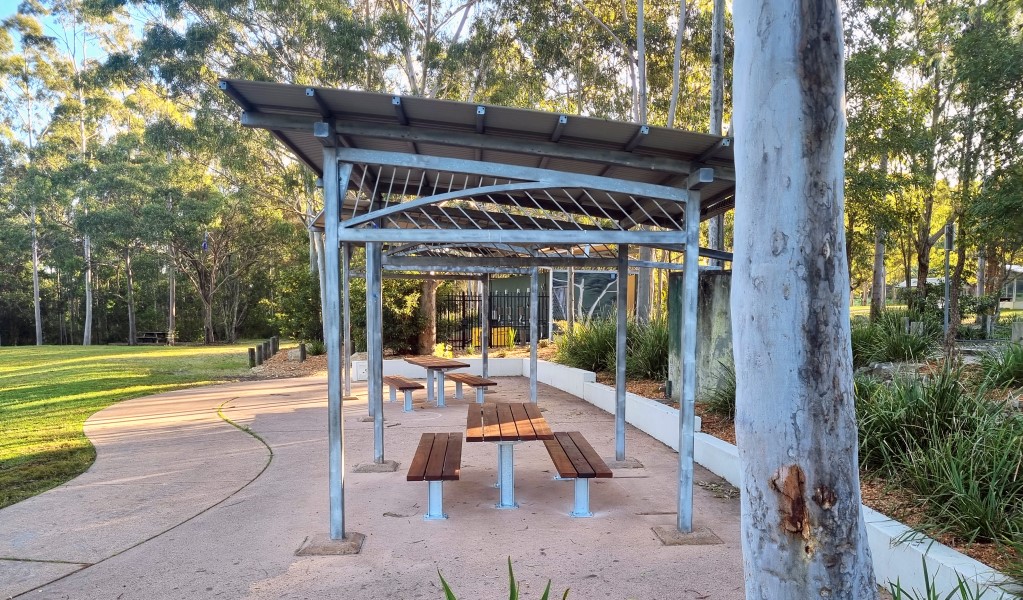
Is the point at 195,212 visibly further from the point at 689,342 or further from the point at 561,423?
the point at 689,342

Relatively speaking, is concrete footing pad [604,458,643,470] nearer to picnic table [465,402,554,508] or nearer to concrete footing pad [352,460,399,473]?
picnic table [465,402,554,508]

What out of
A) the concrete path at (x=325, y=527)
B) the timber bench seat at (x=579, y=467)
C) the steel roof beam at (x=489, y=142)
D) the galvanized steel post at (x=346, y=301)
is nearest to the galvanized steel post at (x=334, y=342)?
the steel roof beam at (x=489, y=142)

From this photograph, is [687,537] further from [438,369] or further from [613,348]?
[613,348]

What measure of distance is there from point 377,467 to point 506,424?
1.73 meters

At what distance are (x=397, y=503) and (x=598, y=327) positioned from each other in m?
7.19

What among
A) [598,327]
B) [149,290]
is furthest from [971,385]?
[149,290]

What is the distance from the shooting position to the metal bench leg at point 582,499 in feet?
16.1

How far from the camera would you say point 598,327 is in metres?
11.9

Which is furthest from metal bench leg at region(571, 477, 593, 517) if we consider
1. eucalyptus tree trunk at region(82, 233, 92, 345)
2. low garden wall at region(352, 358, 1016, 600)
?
eucalyptus tree trunk at region(82, 233, 92, 345)

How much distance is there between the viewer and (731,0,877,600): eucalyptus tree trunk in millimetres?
1798

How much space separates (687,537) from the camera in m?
4.40

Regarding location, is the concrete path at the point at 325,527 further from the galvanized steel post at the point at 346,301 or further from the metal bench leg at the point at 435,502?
the galvanized steel post at the point at 346,301

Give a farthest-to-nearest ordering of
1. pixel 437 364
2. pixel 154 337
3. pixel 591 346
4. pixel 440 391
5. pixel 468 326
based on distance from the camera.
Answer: pixel 154 337
pixel 468 326
pixel 591 346
pixel 437 364
pixel 440 391

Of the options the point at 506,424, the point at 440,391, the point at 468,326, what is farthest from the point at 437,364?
the point at 468,326
